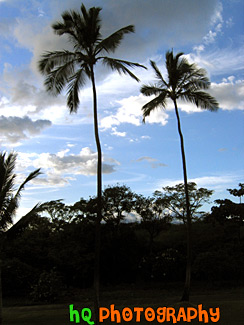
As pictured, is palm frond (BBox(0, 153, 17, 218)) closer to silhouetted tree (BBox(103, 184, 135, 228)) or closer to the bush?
the bush

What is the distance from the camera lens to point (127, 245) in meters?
24.8

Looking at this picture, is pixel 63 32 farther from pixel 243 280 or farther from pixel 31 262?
pixel 243 280

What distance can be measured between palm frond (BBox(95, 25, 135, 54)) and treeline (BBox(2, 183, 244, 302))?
10923mm

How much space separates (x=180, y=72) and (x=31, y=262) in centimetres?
1621

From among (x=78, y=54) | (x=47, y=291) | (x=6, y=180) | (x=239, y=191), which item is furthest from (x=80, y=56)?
(x=239, y=191)

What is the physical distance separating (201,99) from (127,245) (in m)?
13.6

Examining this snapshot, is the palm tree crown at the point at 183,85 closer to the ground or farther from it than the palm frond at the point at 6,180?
farther from it

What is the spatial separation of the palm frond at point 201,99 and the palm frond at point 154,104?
3.19 feet

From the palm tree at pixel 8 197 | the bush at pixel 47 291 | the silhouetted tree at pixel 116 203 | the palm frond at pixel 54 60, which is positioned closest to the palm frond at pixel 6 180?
the palm tree at pixel 8 197

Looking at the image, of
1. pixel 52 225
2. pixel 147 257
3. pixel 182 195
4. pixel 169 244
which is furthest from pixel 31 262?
pixel 182 195

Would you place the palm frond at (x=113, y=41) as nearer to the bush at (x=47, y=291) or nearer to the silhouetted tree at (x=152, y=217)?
the bush at (x=47, y=291)

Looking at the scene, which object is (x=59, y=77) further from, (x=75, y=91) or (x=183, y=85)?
(x=183, y=85)

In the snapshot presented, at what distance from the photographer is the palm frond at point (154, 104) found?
16266mm

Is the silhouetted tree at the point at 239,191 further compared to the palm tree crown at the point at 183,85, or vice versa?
the silhouetted tree at the point at 239,191
